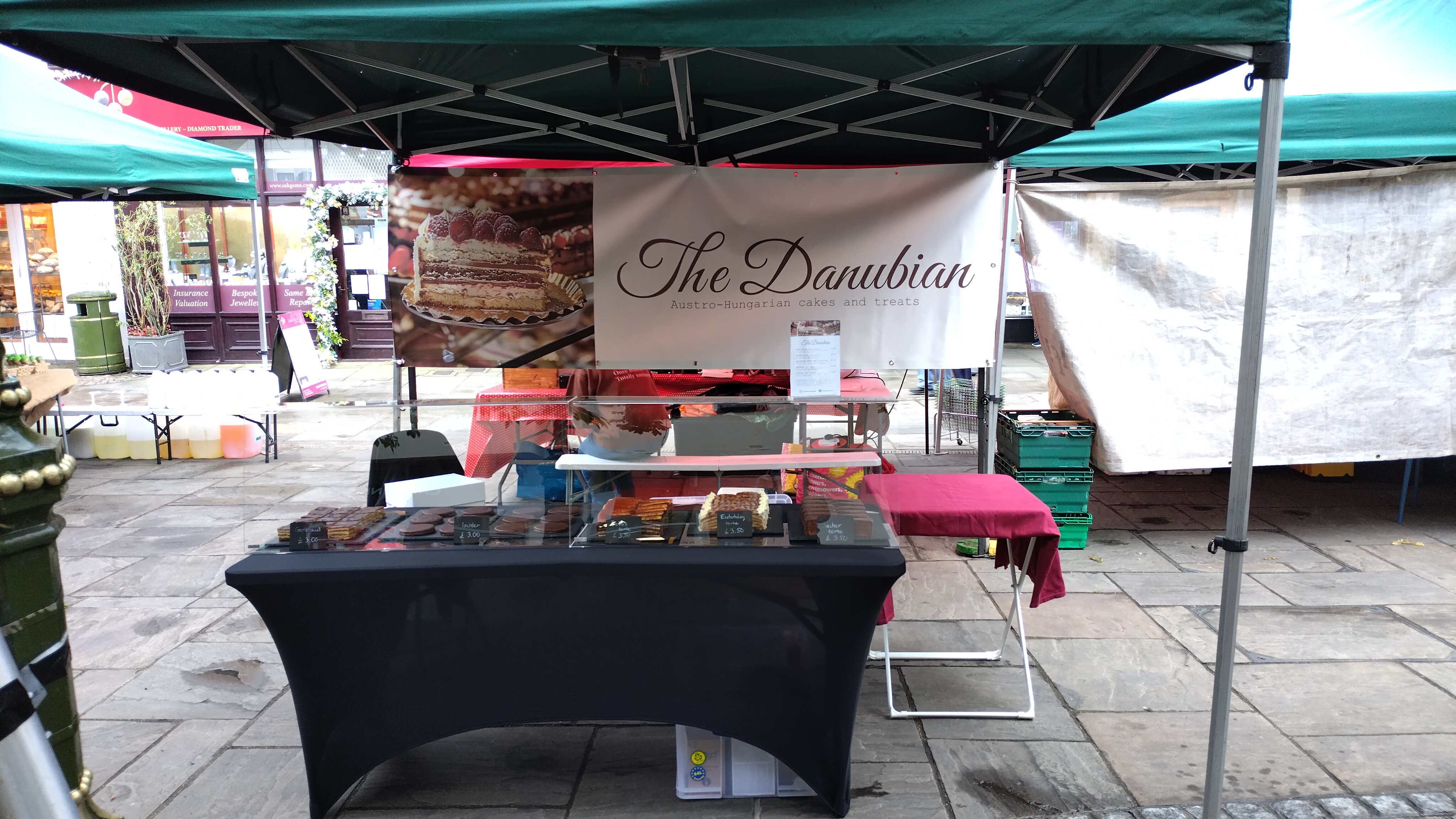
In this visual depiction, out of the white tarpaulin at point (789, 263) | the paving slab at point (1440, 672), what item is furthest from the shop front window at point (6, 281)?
the paving slab at point (1440, 672)

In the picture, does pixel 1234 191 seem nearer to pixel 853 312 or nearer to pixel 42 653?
pixel 853 312

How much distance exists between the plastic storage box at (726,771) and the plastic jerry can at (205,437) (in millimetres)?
7007

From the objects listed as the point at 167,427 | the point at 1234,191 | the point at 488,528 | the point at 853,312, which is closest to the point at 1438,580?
the point at 1234,191

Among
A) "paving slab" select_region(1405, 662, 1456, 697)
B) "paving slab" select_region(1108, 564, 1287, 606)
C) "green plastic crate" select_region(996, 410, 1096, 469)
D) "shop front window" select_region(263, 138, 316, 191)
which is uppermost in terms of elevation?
"shop front window" select_region(263, 138, 316, 191)

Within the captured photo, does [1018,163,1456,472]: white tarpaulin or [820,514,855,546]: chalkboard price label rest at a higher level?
[1018,163,1456,472]: white tarpaulin

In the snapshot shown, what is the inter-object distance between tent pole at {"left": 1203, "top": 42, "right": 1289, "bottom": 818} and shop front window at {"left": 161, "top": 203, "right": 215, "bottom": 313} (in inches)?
585

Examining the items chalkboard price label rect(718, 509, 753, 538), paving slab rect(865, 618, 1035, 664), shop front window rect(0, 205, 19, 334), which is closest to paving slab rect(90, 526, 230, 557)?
chalkboard price label rect(718, 509, 753, 538)

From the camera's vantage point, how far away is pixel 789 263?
4195 millimetres

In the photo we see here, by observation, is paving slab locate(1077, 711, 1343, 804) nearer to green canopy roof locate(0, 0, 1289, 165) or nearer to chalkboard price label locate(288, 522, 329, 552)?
green canopy roof locate(0, 0, 1289, 165)

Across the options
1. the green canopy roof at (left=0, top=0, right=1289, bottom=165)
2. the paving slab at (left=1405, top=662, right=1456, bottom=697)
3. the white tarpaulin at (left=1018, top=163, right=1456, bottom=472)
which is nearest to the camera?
the green canopy roof at (left=0, top=0, right=1289, bottom=165)

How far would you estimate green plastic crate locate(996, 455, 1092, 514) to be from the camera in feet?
18.5

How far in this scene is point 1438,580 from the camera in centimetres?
508

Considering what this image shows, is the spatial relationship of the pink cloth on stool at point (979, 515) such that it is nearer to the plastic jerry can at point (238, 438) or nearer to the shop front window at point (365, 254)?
the plastic jerry can at point (238, 438)

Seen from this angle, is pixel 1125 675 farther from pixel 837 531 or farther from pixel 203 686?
pixel 203 686
